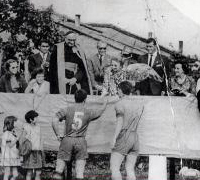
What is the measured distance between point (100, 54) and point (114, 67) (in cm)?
30

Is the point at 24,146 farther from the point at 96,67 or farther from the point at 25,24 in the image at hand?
the point at 25,24

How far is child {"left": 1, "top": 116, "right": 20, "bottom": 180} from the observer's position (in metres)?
7.18

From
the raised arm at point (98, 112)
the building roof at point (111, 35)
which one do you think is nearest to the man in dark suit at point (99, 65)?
the building roof at point (111, 35)

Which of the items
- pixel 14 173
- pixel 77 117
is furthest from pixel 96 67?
pixel 14 173

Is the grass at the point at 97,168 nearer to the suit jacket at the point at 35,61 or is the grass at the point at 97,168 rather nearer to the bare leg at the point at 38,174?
the bare leg at the point at 38,174

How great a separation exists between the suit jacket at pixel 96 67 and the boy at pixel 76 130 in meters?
0.28

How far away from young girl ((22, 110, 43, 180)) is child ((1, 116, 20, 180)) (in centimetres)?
16

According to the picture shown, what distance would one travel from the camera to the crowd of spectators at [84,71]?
23.9 feet

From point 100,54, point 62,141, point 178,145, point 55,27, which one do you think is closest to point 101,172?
point 62,141

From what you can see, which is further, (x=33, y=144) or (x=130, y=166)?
(x=33, y=144)

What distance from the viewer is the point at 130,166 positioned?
23.2ft

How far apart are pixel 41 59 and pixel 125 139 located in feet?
6.09

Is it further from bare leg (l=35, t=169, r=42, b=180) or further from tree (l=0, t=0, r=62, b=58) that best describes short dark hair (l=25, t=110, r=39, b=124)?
tree (l=0, t=0, r=62, b=58)

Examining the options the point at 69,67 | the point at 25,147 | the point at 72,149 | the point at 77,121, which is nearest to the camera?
the point at 72,149
